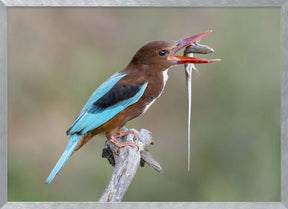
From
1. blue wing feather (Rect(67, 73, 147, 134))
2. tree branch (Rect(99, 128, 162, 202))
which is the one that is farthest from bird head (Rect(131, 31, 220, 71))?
tree branch (Rect(99, 128, 162, 202))

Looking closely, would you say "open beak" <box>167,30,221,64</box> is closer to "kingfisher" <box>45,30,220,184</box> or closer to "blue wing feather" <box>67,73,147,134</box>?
"kingfisher" <box>45,30,220,184</box>

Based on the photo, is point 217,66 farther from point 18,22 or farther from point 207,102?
point 18,22

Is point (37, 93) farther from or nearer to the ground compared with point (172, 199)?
farther from the ground

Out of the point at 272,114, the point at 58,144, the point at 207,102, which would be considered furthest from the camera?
the point at 207,102

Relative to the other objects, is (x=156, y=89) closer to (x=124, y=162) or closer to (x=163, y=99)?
(x=163, y=99)

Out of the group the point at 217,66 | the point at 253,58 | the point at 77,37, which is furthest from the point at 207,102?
the point at 77,37

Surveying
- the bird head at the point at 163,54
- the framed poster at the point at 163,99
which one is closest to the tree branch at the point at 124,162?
the framed poster at the point at 163,99
